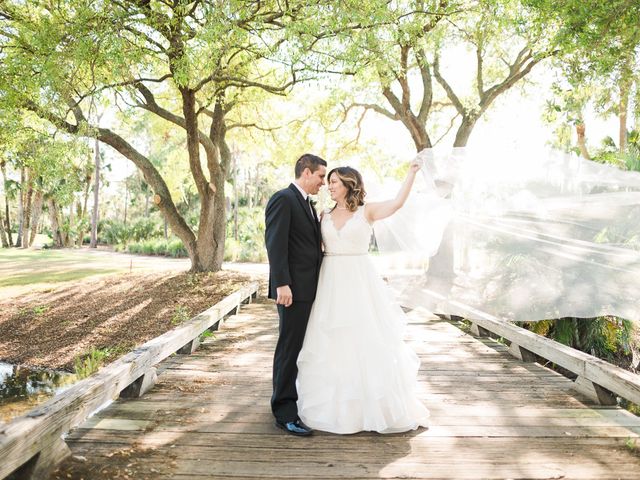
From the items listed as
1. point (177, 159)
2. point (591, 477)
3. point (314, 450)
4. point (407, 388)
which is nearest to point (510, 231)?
point (407, 388)

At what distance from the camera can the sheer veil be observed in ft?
14.9

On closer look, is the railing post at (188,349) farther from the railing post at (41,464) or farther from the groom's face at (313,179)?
the groom's face at (313,179)

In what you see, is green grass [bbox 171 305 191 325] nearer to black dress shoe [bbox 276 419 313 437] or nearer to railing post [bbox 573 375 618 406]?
black dress shoe [bbox 276 419 313 437]

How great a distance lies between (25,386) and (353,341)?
6214 millimetres

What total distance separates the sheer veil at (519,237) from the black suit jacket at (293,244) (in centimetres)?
167

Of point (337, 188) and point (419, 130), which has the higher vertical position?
point (419, 130)

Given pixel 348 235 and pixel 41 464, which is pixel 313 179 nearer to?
pixel 348 235

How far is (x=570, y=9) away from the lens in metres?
6.40

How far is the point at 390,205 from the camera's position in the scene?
3.99m

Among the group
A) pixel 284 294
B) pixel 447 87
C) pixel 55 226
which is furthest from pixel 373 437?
pixel 55 226

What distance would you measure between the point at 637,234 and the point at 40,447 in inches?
189

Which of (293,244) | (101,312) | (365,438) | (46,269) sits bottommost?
(101,312)

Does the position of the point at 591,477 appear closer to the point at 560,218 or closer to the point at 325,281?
the point at 325,281

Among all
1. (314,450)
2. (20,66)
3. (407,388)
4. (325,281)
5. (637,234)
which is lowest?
(314,450)
